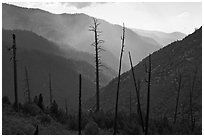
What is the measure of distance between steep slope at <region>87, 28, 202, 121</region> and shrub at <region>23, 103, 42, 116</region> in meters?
23.6

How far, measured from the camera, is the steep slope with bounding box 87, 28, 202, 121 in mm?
51094

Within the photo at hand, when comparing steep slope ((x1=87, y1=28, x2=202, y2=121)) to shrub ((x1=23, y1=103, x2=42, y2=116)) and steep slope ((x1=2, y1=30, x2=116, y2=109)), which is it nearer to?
shrub ((x1=23, y1=103, x2=42, y2=116))

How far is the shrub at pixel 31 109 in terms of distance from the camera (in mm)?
26538

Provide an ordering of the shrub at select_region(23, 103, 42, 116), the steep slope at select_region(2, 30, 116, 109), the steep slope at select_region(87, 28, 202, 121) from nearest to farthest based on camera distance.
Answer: the shrub at select_region(23, 103, 42, 116) < the steep slope at select_region(87, 28, 202, 121) < the steep slope at select_region(2, 30, 116, 109)

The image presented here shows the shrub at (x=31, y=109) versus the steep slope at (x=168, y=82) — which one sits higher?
the steep slope at (x=168, y=82)

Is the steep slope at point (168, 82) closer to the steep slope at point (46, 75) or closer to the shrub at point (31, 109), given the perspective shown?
the shrub at point (31, 109)

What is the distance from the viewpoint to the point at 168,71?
67.0 metres

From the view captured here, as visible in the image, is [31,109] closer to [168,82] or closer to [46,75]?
[168,82]

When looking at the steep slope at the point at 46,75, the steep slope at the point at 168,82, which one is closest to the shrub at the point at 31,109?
the steep slope at the point at 168,82

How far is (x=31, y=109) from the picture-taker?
2698 cm

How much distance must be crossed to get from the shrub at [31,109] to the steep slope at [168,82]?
23606mm

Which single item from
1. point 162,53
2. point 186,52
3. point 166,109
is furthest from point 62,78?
point 166,109

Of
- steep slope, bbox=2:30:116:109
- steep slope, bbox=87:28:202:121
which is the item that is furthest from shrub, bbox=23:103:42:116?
steep slope, bbox=2:30:116:109

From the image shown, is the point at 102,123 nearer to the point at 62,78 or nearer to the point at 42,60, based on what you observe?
the point at 62,78
